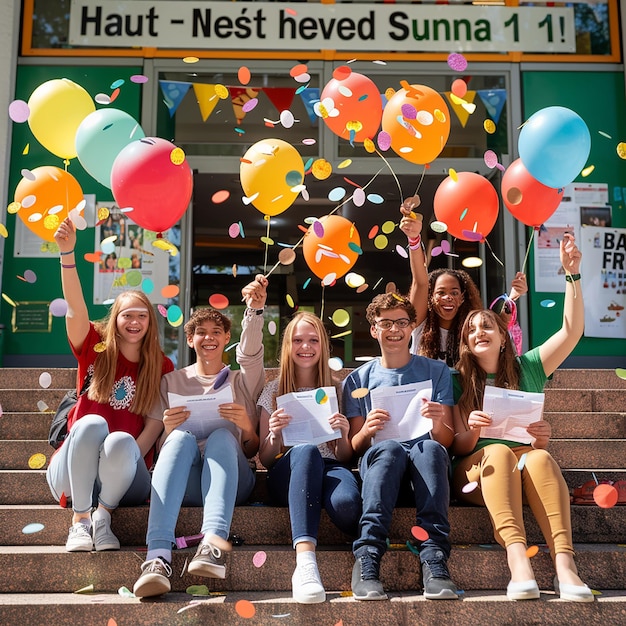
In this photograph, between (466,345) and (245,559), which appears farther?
(466,345)

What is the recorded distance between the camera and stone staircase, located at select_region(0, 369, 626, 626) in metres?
2.63

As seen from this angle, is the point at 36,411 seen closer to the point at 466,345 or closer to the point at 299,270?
the point at 466,345

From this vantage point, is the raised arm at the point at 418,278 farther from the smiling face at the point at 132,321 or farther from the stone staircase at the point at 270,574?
the smiling face at the point at 132,321

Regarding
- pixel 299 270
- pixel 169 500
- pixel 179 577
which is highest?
pixel 299 270

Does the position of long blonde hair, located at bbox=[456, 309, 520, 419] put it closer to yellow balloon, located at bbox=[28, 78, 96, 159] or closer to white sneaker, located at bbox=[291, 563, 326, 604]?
white sneaker, located at bbox=[291, 563, 326, 604]

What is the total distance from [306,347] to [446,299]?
0.84 metres

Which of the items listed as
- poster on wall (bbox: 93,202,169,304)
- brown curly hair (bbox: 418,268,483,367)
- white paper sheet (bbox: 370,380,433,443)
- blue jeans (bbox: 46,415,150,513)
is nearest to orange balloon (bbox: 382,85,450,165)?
brown curly hair (bbox: 418,268,483,367)

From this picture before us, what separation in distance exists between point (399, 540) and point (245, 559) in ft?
2.01

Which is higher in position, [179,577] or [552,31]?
[552,31]

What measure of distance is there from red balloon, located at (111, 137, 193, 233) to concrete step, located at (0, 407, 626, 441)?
1271mm

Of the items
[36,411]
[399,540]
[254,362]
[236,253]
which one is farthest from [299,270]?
[399,540]

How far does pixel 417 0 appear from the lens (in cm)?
640

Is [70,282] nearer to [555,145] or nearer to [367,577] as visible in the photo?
[367,577]

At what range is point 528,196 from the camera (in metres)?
3.90
